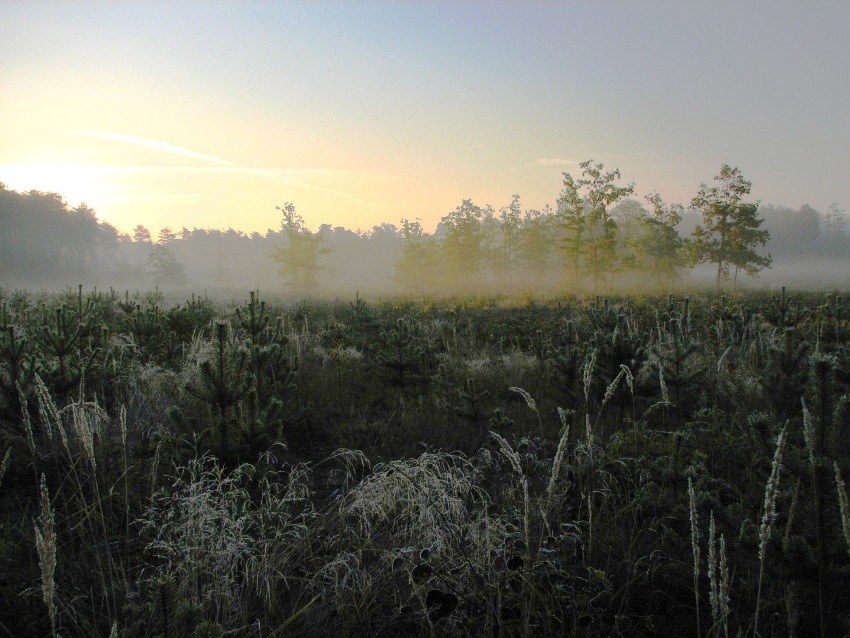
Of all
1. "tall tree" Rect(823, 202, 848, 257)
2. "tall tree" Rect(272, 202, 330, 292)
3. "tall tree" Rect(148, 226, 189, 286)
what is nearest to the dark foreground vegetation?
"tall tree" Rect(272, 202, 330, 292)

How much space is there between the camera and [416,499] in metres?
2.86

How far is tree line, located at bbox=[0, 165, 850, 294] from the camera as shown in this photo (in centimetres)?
3509

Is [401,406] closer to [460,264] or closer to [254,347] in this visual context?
[254,347]

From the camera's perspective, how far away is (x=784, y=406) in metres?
3.95

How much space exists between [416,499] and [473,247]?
2147 inches

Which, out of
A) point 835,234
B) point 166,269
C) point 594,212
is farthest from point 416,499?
point 835,234

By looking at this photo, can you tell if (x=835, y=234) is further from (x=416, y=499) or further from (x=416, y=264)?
(x=416, y=499)

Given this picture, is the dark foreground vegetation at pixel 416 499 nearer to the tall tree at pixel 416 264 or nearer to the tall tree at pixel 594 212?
the tall tree at pixel 594 212

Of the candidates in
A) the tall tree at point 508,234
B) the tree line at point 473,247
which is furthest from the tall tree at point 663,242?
the tall tree at point 508,234

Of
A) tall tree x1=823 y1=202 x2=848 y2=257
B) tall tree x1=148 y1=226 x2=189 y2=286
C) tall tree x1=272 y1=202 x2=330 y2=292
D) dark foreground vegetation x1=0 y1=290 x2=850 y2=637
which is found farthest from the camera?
tall tree x1=823 y1=202 x2=848 y2=257

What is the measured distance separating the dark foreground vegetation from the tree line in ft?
94.8

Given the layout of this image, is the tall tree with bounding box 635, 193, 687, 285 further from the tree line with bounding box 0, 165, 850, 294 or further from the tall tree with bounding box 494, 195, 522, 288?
the tall tree with bounding box 494, 195, 522, 288

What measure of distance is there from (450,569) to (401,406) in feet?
11.7

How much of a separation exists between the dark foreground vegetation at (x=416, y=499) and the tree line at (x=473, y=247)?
2889cm
